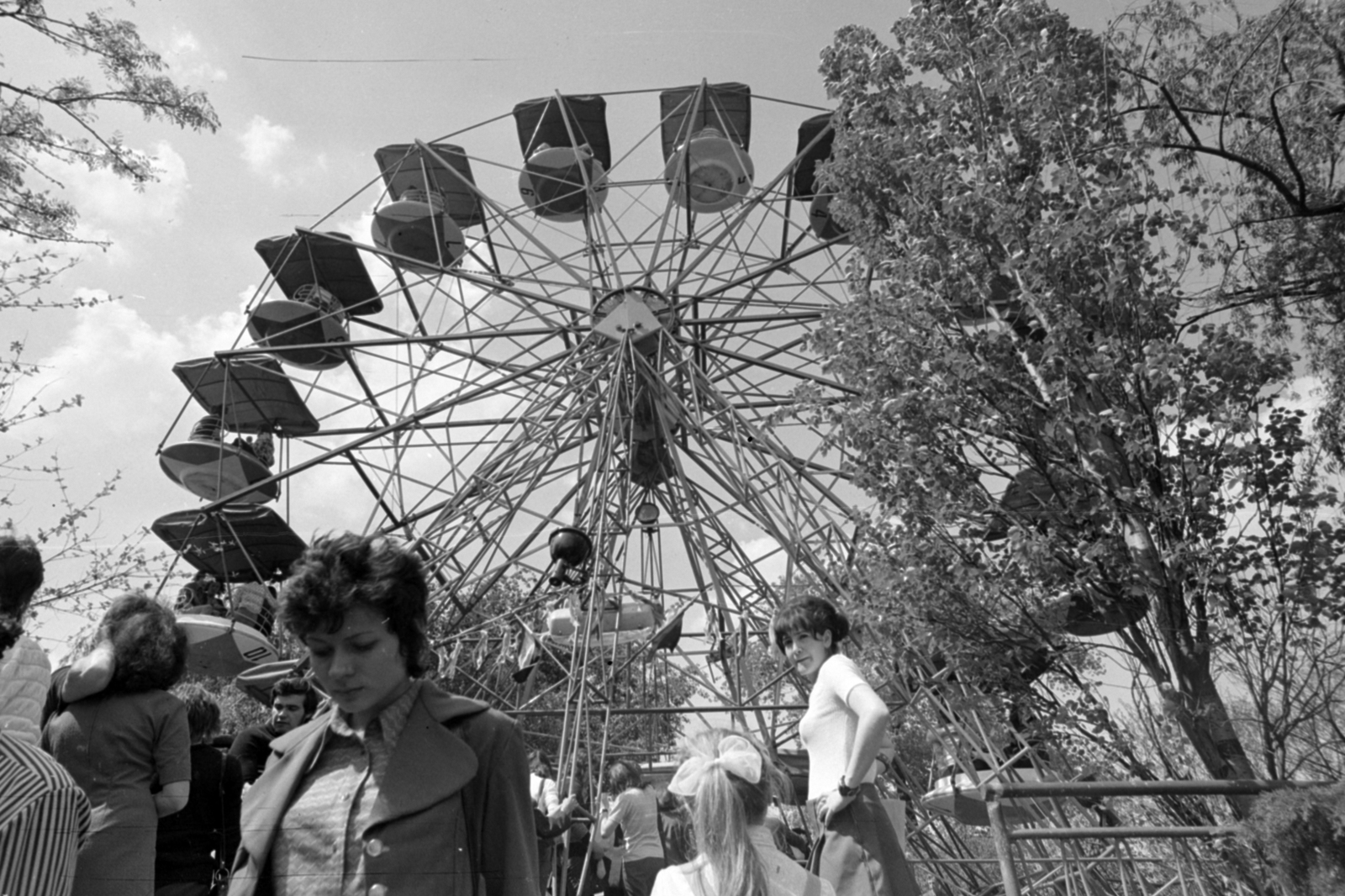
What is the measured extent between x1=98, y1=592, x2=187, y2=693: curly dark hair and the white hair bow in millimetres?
1511

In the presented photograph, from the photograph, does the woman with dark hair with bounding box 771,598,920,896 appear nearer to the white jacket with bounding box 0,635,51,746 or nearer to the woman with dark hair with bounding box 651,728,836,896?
the woman with dark hair with bounding box 651,728,836,896

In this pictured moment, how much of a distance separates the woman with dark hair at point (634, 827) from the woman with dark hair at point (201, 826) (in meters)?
2.96

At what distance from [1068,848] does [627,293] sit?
714cm

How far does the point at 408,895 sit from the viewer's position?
171cm

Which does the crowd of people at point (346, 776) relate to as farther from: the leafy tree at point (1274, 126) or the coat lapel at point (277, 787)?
the leafy tree at point (1274, 126)

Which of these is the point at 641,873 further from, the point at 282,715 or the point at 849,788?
the point at 849,788

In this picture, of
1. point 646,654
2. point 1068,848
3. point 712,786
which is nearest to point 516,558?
point 646,654

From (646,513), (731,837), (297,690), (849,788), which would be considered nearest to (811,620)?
(849,788)

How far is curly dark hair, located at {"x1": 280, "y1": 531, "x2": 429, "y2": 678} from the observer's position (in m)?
1.91

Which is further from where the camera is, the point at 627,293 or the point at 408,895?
the point at 627,293

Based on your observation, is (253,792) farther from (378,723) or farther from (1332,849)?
(1332,849)

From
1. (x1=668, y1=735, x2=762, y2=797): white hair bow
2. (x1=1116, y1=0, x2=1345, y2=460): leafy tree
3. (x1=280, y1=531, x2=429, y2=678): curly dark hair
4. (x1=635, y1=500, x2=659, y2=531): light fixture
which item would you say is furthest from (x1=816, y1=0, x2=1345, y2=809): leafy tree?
(x1=635, y1=500, x2=659, y2=531): light fixture

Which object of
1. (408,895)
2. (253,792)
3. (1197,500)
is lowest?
(408,895)

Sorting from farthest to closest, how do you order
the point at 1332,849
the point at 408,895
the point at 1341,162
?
the point at 1341,162 < the point at 1332,849 < the point at 408,895
